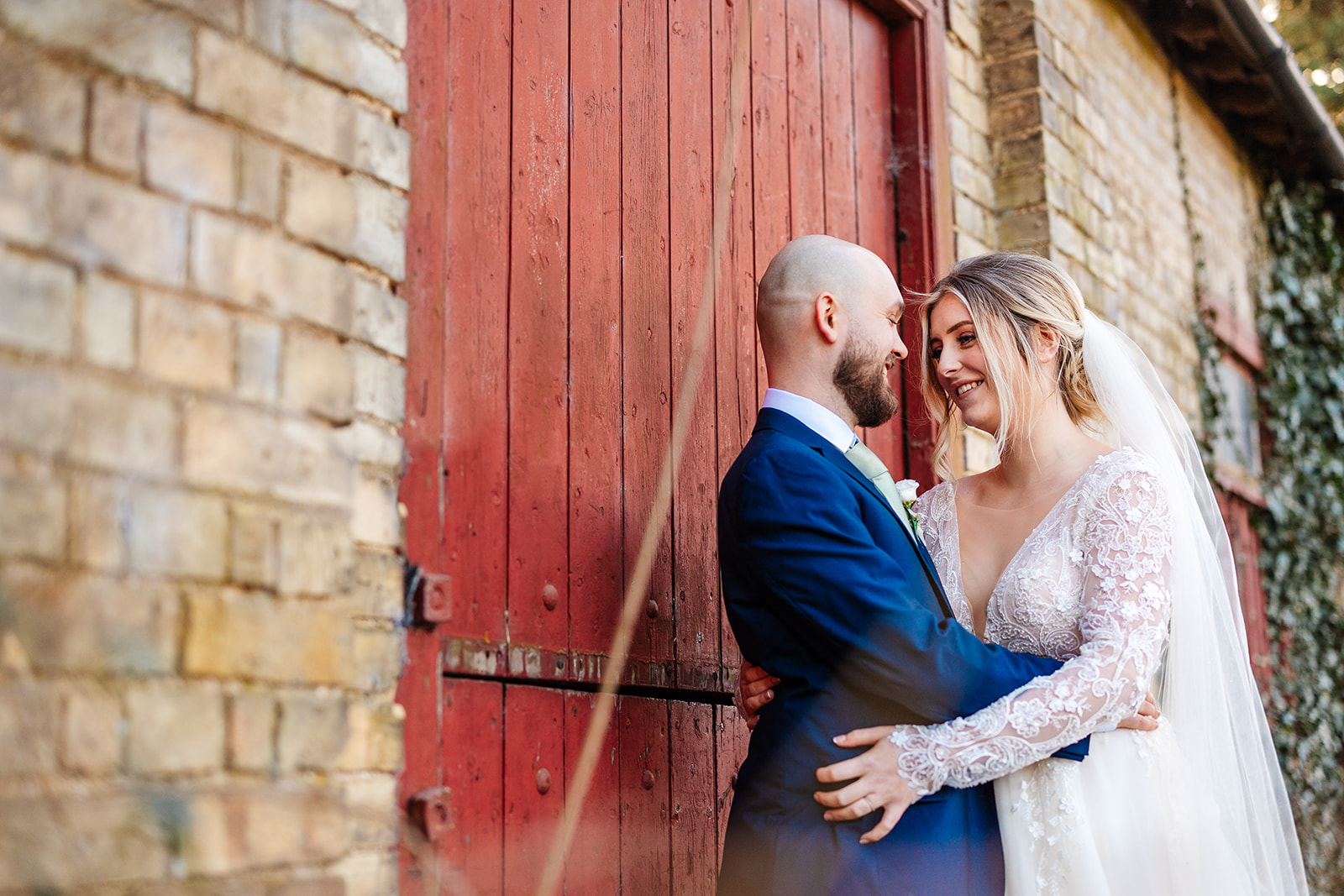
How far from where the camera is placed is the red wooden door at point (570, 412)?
89.4 inches

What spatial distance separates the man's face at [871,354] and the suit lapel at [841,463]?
0.18 metres

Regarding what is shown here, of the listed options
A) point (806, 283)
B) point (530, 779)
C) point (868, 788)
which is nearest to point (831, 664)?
point (868, 788)

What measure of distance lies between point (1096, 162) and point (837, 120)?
67.8 inches

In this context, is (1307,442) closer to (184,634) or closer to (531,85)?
(531,85)

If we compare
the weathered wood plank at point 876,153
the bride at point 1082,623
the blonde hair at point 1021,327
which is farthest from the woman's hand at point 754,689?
the weathered wood plank at point 876,153

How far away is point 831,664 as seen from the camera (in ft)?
7.33

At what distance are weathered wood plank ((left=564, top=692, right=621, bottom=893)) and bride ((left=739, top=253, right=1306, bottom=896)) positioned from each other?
1.08 feet

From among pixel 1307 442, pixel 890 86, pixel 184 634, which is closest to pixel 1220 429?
pixel 1307 442

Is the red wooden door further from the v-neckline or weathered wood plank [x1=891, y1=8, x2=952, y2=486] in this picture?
A: weathered wood plank [x1=891, y1=8, x2=952, y2=486]

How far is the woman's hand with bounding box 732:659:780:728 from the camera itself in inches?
95.7

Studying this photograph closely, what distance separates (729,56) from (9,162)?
7.40ft

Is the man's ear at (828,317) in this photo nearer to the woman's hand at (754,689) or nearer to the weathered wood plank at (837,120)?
the woman's hand at (754,689)

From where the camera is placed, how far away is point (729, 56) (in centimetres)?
342

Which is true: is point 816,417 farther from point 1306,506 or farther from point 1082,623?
point 1306,506
